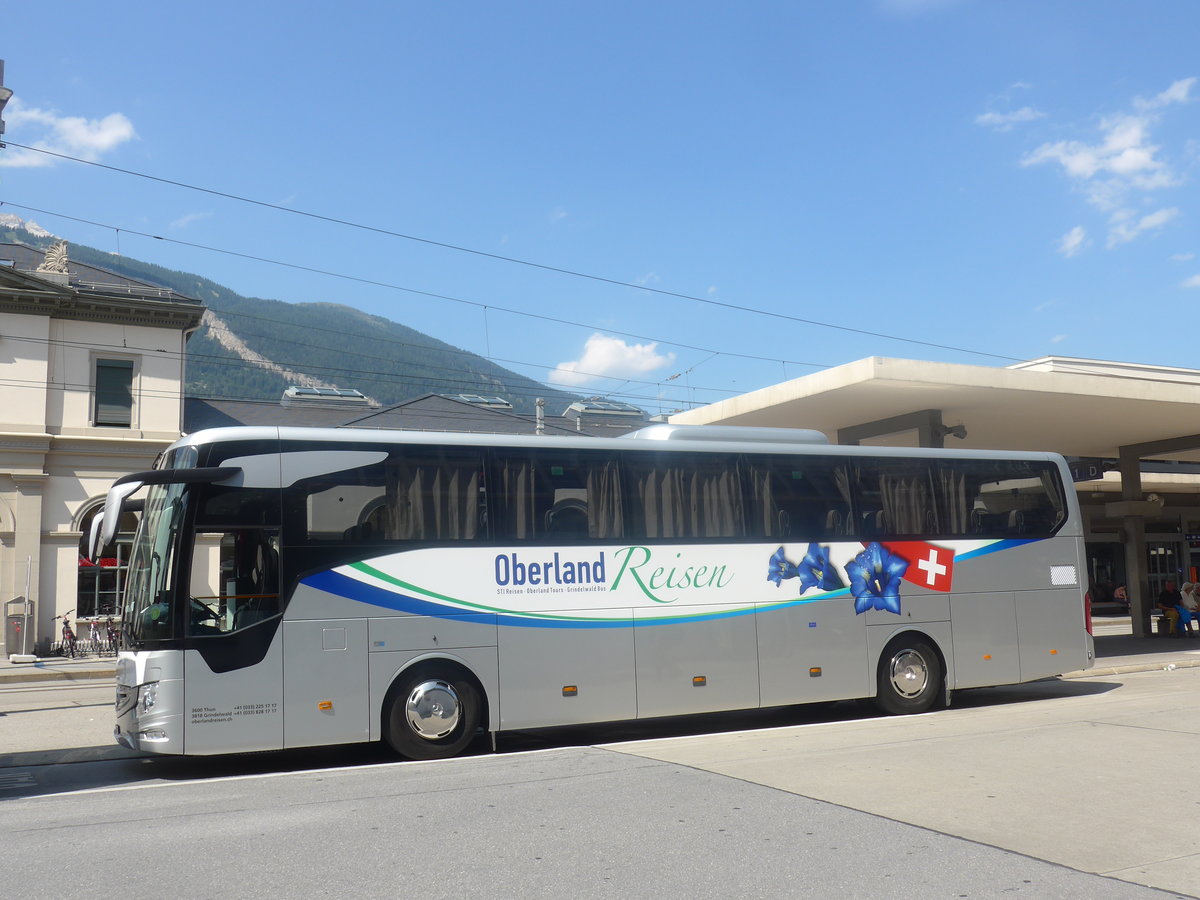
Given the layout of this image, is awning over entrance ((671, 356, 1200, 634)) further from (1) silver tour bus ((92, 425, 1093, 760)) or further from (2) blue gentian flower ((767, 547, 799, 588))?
(2) blue gentian flower ((767, 547, 799, 588))

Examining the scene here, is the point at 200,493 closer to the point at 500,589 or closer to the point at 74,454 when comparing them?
the point at 500,589

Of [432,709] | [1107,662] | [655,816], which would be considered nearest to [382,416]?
[1107,662]

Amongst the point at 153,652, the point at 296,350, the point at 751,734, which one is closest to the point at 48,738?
the point at 153,652

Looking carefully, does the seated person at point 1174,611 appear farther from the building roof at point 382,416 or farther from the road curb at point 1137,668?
the building roof at point 382,416

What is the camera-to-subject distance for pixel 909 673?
13.4 meters

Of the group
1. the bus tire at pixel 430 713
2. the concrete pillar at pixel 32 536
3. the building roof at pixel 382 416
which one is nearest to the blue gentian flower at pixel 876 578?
the bus tire at pixel 430 713

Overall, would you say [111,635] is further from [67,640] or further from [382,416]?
[382,416]

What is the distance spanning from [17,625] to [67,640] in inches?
53.4

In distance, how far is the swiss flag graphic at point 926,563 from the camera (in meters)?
13.4

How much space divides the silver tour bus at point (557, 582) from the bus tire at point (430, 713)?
2 centimetres

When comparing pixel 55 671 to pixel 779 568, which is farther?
pixel 55 671

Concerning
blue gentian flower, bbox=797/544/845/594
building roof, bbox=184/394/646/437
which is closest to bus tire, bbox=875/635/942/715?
blue gentian flower, bbox=797/544/845/594

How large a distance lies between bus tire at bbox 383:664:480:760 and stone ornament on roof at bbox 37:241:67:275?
2537 centimetres

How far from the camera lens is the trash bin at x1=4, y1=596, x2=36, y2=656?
2781 cm
